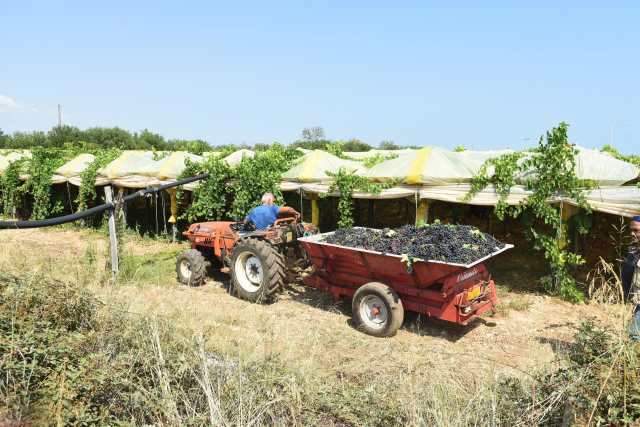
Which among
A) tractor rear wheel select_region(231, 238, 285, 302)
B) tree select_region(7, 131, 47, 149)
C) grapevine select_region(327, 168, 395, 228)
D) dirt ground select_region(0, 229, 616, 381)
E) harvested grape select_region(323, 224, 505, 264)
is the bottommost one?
dirt ground select_region(0, 229, 616, 381)

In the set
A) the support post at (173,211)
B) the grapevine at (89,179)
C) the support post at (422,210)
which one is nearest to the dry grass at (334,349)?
the support post at (422,210)

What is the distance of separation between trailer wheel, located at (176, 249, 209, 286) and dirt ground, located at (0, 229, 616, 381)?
18 centimetres

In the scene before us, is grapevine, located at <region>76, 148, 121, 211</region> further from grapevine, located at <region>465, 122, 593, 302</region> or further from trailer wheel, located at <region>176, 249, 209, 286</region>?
grapevine, located at <region>465, 122, 593, 302</region>

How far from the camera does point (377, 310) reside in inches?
241

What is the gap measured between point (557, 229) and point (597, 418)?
6.05m

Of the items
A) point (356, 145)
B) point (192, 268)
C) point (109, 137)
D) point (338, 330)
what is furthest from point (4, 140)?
point (338, 330)

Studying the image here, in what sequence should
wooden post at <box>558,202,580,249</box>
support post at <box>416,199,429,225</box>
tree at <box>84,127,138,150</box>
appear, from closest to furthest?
wooden post at <box>558,202,580,249</box> → support post at <box>416,199,429,225</box> → tree at <box>84,127,138,150</box>

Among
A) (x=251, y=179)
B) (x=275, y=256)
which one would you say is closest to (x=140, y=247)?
(x=251, y=179)

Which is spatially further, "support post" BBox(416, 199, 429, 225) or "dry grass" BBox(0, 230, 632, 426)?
"support post" BBox(416, 199, 429, 225)

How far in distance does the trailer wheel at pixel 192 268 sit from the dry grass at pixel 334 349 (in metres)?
0.21

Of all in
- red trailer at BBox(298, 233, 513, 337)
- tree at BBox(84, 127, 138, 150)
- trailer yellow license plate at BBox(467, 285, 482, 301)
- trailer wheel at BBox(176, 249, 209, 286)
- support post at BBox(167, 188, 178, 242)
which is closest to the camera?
red trailer at BBox(298, 233, 513, 337)

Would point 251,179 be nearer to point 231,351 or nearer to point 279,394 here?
point 231,351

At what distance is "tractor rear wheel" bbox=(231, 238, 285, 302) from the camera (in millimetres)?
6949

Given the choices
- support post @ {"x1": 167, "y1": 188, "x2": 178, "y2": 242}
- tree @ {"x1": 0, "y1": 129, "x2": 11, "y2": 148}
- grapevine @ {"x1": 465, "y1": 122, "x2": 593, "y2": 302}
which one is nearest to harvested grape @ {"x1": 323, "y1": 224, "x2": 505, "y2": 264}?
grapevine @ {"x1": 465, "y1": 122, "x2": 593, "y2": 302}
